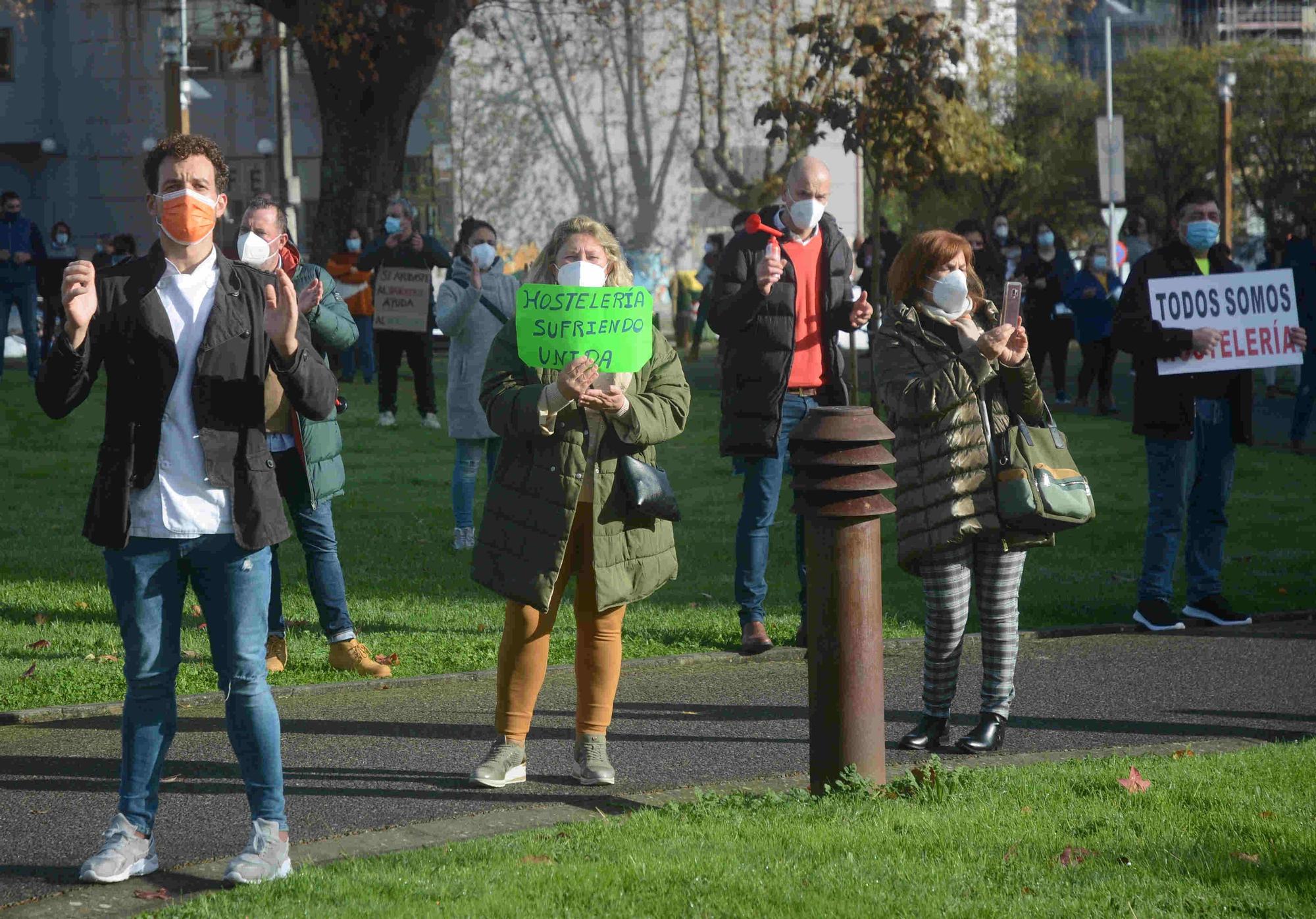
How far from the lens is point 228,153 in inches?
1806

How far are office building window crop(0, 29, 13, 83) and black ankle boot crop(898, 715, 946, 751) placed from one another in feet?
152

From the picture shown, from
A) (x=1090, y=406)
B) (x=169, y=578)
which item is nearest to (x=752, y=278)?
(x=169, y=578)

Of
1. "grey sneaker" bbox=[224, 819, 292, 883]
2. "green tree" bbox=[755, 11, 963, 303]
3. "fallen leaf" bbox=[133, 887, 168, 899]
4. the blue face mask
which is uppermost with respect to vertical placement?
"green tree" bbox=[755, 11, 963, 303]

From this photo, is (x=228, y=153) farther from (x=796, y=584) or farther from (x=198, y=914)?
(x=198, y=914)

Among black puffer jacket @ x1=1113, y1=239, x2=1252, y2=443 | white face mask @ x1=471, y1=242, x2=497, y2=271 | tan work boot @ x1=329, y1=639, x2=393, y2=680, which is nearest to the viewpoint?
tan work boot @ x1=329, y1=639, x2=393, y2=680

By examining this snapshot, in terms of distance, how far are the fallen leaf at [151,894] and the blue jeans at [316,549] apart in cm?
284

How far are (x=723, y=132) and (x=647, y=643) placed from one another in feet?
114

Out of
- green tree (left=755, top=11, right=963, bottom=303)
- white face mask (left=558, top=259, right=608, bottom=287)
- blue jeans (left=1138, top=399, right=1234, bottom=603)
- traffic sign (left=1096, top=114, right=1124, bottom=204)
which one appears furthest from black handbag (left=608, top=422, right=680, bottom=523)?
traffic sign (left=1096, top=114, right=1124, bottom=204)

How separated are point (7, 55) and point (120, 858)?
47222 millimetres

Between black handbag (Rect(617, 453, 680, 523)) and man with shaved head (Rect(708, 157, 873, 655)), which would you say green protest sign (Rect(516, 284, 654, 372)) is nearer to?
black handbag (Rect(617, 453, 680, 523))

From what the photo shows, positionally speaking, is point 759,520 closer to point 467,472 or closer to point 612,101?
point 467,472

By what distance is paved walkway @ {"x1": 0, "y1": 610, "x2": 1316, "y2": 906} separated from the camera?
5.42m

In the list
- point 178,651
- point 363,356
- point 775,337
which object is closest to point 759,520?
point 775,337

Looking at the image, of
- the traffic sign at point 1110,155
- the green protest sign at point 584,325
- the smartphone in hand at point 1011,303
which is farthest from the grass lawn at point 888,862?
the traffic sign at point 1110,155
